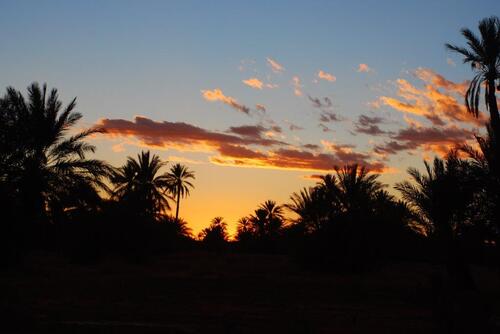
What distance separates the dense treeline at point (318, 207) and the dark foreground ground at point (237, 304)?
5.78 feet

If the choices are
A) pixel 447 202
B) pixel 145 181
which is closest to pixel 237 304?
pixel 447 202

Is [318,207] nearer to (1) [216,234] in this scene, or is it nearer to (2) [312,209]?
(2) [312,209]

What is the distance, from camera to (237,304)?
1702 cm

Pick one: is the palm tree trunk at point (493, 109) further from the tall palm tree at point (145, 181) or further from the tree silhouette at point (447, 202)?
the tall palm tree at point (145, 181)

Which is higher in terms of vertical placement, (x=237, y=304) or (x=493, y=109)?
(x=493, y=109)

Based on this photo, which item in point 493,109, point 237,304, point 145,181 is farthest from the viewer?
point 145,181

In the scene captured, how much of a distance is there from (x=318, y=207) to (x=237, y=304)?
1443 cm

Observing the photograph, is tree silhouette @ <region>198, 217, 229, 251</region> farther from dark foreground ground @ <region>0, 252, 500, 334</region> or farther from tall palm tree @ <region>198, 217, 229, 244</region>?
dark foreground ground @ <region>0, 252, 500, 334</region>

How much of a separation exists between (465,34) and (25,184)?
1936cm

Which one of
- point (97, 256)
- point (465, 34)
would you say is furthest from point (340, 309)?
point (97, 256)

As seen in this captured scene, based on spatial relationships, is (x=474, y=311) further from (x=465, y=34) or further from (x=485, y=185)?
(x=465, y=34)

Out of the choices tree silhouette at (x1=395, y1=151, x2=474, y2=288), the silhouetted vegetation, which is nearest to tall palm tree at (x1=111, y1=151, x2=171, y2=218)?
the silhouetted vegetation

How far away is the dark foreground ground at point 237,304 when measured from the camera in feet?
34.7

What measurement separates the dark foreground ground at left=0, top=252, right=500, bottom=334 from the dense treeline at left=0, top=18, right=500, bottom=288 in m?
1.76
